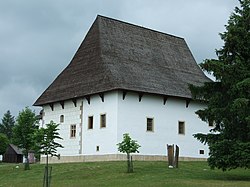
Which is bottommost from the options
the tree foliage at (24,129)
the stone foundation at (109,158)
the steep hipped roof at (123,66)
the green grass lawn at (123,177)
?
the green grass lawn at (123,177)

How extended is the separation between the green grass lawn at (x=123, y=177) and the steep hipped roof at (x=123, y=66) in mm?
8314

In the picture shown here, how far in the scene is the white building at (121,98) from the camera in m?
38.9

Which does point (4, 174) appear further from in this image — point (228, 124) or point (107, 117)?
point (228, 124)

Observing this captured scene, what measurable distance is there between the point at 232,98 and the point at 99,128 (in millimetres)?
17057

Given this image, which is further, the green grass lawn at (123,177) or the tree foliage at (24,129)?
the tree foliage at (24,129)

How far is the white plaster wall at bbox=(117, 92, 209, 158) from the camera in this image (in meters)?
38.8

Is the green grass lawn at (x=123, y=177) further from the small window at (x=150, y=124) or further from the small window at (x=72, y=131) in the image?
the small window at (x=72, y=131)

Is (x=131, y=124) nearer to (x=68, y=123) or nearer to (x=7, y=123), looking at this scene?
(x=68, y=123)

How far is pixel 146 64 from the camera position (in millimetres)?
42938

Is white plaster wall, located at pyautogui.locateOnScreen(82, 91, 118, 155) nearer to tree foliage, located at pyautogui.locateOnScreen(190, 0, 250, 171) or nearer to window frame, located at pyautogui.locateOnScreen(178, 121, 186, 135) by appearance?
window frame, located at pyautogui.locateOnScreen(178, 121, 186, 135)

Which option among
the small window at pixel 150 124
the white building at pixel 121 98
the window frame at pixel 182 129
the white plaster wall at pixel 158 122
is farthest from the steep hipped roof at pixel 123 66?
the window frame at pixel 182 129

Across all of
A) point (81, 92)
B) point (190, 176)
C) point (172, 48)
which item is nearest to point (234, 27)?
point (190, 176)

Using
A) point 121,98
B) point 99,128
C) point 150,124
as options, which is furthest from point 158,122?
point 99,128

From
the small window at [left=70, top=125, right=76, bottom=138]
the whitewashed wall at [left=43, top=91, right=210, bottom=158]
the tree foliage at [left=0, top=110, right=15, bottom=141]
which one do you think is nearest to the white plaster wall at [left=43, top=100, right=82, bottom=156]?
the whitewashed wall at [left=43, top=91, right=210, bottom=158]
